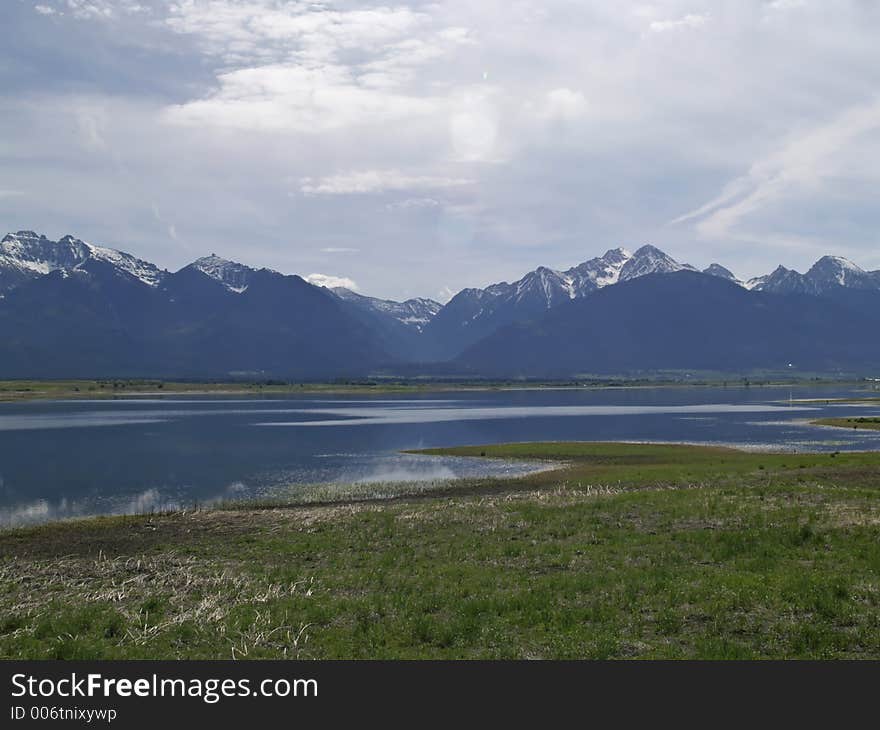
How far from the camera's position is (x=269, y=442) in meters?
109

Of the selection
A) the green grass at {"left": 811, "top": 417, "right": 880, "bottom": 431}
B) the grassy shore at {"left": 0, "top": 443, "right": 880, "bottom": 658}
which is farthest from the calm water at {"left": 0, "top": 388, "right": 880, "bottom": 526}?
the grassy shore at {"left": 0, "top": 443, "right": 880, "bottom": 658}

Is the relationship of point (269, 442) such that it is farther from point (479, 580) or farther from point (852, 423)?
point (852, 423)

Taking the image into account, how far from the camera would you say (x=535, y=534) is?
118 ft

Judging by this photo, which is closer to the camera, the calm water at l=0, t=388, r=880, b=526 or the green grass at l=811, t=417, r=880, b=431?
the calm water at l=0, t=388, r=880, b=526

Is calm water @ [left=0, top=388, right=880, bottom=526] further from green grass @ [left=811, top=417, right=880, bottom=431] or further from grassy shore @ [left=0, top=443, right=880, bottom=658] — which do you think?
grassy shore @ [left=0, top=443, right=880, bottom=658]

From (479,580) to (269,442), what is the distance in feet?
283

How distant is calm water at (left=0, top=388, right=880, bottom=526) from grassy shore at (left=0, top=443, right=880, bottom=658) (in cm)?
1898

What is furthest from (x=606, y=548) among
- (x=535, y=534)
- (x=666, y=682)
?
(x=666, y=682)

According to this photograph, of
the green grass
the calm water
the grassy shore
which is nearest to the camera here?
the grassy shore

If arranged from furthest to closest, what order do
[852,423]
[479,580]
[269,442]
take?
Result: 1. [852,423]
2. [269,442]
3. [479,580]

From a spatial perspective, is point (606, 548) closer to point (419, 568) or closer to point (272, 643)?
point (419, 568)

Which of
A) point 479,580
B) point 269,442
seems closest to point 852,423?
point 269,442

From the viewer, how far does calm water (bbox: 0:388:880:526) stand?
67812 mm

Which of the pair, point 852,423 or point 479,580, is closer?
point 479,580
